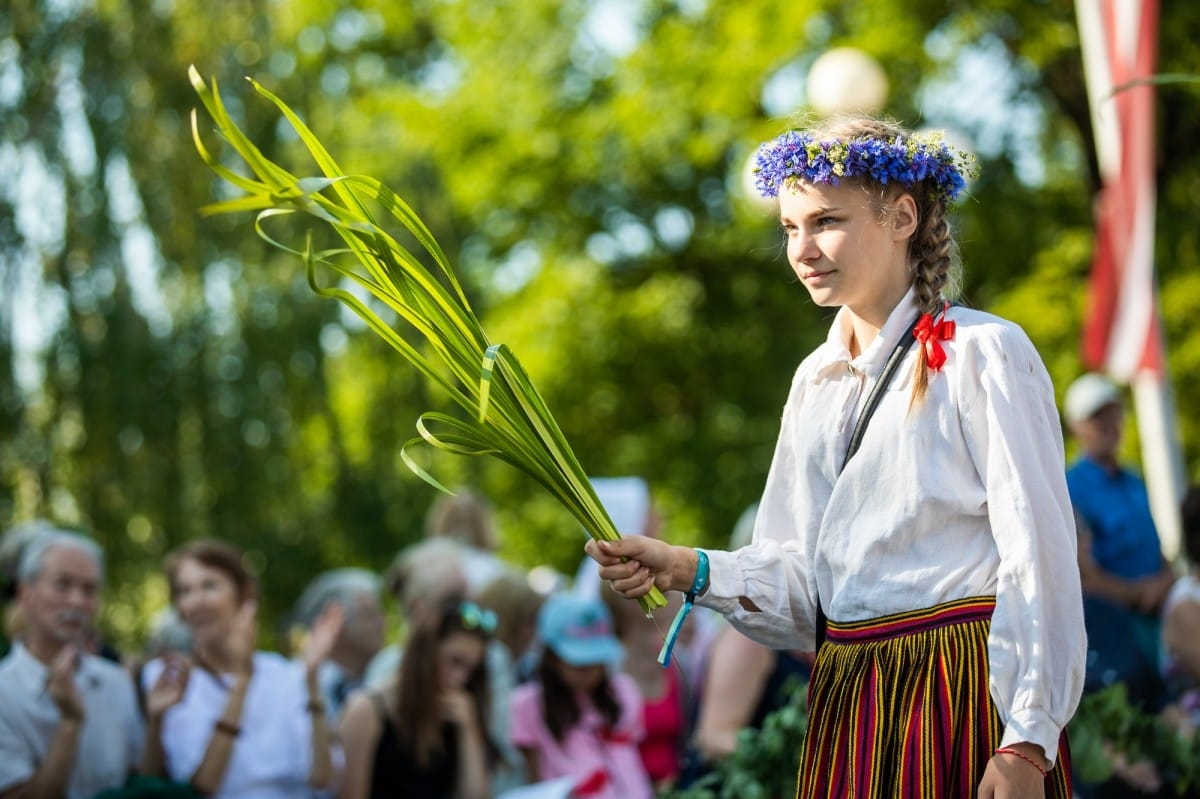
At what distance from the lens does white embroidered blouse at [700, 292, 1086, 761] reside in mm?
2811

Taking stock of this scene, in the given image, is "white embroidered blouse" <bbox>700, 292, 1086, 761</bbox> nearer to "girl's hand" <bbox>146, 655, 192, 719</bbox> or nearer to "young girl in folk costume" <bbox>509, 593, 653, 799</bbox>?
"girl's hand" <bbox>146, 655, 192, 719</bbox>

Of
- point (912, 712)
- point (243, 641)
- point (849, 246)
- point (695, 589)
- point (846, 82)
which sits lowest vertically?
point (243, 641)

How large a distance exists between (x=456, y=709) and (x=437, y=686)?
141mm

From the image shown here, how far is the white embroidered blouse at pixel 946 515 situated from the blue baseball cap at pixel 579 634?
351 centimetres

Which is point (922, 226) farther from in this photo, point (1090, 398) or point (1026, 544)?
point (1090, 398)

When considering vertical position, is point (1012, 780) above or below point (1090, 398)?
below

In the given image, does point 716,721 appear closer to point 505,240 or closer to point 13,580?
point 13,580

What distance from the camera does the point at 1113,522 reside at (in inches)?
292

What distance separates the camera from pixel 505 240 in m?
18.2

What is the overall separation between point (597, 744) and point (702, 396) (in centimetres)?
1153

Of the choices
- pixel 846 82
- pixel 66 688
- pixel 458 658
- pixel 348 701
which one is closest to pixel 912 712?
pixel 66 688

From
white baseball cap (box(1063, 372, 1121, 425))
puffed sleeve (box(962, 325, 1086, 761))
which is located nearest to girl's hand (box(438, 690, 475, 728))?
white baseball cap (box(1063, 372, 1121, 425))

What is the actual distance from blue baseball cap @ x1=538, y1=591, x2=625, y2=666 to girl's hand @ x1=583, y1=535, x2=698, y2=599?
362 cm

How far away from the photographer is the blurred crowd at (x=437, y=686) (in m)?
5.95
